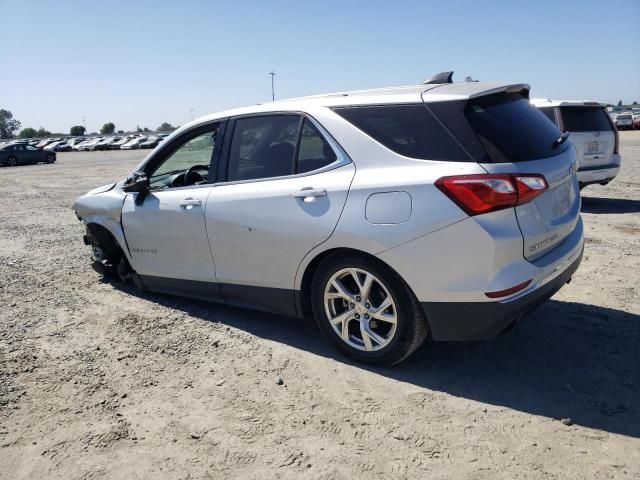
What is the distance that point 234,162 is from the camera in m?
4.03

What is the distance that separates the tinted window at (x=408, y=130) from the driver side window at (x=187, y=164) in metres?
1.36

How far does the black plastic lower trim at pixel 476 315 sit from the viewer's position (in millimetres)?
2953

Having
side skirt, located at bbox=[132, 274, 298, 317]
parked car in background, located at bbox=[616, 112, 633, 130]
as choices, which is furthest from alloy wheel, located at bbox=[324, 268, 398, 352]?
parked car in background, located at bbox=[616, 112, 633, 130]

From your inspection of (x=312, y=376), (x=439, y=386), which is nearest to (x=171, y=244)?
(x=312, y=376)

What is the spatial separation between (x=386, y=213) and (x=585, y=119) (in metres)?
7.26

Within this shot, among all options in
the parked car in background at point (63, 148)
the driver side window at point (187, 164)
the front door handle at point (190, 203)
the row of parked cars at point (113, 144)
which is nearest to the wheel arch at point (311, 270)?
the front door handle at point (190, 203)

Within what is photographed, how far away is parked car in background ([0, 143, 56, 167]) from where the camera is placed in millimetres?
34656

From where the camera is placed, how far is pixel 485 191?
9.39 feet

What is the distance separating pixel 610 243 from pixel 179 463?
5.72 metres

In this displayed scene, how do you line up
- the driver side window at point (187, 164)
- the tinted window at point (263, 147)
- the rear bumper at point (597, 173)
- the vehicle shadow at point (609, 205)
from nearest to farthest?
the tinted window at point (263, 147), the driver side window at point (187, 164), the vehicle shadow at point (609, 205), the rear bumper at point (597, 173)

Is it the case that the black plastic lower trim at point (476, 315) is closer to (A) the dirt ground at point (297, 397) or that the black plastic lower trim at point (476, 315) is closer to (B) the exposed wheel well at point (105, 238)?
(A) the dirt ground at point (297, 397)

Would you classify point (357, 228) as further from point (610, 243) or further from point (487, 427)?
point (610, 243)

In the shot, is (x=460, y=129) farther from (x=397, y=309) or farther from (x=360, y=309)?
(x=360, y=309)

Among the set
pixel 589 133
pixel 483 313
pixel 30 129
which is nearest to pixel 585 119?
pixel 589 133
